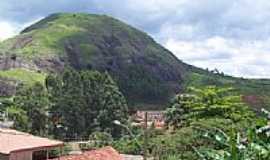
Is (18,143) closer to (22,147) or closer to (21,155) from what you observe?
(22,147)

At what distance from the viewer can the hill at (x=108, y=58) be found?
105 metres

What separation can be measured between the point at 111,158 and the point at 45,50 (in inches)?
3862

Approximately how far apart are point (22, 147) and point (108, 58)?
97.4m

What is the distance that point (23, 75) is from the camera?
4055 inches

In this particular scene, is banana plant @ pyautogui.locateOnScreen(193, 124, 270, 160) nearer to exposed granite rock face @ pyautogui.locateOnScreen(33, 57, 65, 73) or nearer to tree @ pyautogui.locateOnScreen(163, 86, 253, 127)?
tree @ pyautogui.locateOnScreen(163, 86, 253, 127)

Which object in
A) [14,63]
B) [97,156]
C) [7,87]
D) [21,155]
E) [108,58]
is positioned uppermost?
[108,58]

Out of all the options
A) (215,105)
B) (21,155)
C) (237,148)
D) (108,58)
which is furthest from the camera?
(108,58)

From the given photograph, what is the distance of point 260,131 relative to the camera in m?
5.35

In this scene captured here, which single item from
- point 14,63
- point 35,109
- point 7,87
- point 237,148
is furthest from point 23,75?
point 237,148

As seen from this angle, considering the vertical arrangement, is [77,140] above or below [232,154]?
below

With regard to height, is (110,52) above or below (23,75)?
above

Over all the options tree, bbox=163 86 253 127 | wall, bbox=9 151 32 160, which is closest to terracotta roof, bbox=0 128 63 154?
wall, bbox=9 151 32 160

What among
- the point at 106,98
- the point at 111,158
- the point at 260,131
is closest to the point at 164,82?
the point at 106,98

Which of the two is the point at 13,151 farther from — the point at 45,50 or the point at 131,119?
the point at 45,50
